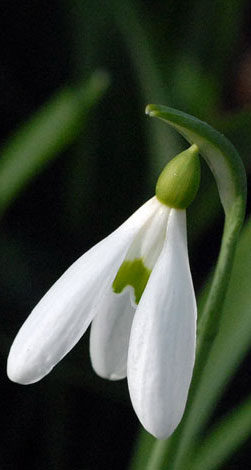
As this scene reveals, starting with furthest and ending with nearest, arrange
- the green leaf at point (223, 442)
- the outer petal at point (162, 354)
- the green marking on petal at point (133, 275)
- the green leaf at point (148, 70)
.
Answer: the green leaf at point (148, 70) → the green leaf at point (223, 442) → the green marking on petal at point (133, 275) → the outer petal at point (162, 354)

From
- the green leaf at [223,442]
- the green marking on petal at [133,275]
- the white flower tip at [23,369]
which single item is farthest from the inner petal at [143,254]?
the green leaf at [223,442]

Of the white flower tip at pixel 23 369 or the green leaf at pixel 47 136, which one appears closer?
the white flower tip at pixel 23 369

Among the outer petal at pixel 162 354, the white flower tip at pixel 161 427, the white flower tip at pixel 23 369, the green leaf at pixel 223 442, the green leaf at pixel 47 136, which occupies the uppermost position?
the green leaf at pixel 47 136

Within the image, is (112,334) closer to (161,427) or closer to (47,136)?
(161,427)

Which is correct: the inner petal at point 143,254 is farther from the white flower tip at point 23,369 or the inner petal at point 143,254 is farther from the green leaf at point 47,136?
the green leaf at point 47,136

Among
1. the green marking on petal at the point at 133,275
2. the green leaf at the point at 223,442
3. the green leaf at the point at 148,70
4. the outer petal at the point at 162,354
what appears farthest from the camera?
the green leaf at the point at 148,70

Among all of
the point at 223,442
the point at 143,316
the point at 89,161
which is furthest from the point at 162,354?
the point at 89,161

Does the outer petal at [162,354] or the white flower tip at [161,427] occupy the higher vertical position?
the outer petal at [162,354]
